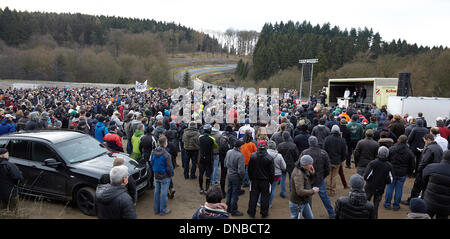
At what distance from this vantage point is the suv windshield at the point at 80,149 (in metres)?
6.11

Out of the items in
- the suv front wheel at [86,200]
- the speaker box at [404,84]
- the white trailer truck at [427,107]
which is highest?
the speaker box at [404,84]

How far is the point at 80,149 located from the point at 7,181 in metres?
1.75

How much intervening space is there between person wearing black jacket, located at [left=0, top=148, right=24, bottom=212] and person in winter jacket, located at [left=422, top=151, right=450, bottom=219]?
288 inches

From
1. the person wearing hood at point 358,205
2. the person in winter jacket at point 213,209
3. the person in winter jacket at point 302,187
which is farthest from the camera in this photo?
the person in winter jacket at point 302,187

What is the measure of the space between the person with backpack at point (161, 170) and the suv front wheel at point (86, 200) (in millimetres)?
1298

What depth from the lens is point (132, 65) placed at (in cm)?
6144

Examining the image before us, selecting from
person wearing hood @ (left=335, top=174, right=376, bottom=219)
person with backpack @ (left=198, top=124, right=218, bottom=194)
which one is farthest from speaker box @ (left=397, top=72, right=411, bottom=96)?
person wearing hood @ (left=335, top=174, right=376, bottom=219)

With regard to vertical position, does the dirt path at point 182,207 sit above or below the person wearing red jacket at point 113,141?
below

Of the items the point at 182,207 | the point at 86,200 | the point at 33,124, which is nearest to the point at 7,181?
the point at 86,200

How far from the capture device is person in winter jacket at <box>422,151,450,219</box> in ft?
15.4

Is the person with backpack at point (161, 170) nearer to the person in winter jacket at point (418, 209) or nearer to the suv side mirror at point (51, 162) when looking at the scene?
the suv side mirror at point (51, 162)

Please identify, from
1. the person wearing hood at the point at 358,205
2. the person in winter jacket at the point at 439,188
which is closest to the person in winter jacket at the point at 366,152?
the person in winter jacket at the point at 439,188
